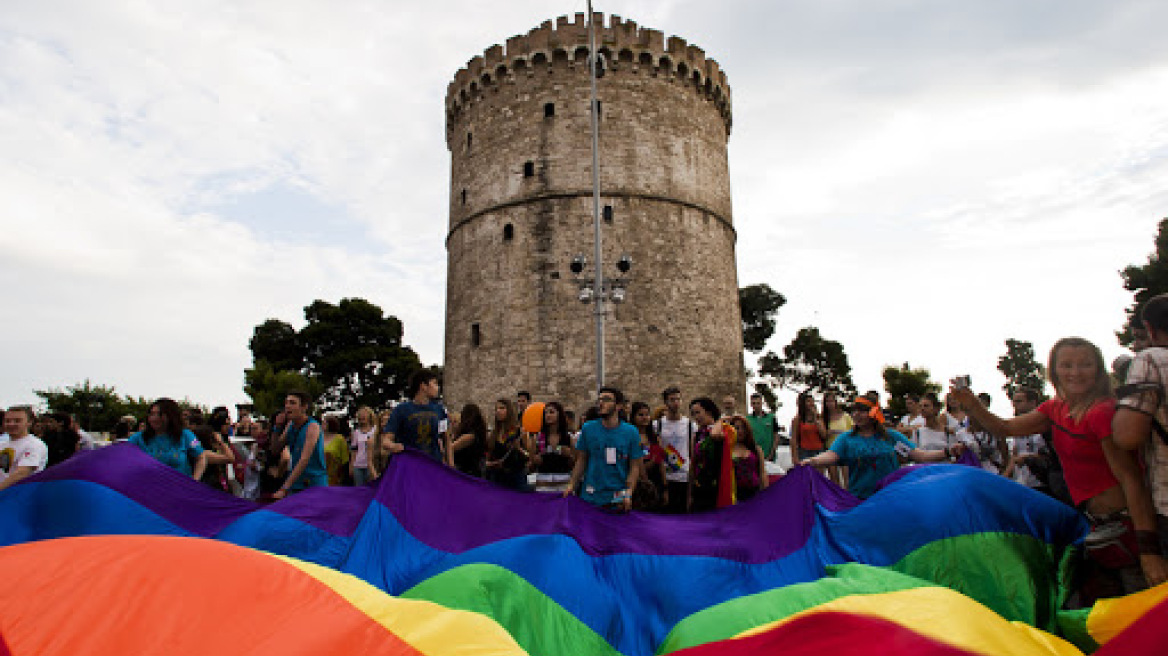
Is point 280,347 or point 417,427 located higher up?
point 280,347

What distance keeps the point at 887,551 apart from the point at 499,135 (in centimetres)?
2210

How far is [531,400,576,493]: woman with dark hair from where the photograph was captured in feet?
26.4

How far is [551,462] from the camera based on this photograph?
8.08 meters

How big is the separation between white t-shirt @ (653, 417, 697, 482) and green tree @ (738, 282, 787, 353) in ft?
129

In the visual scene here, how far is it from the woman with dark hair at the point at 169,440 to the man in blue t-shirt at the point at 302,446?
785 millimetres

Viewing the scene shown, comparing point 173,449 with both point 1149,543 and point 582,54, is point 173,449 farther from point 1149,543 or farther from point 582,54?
point 582,54

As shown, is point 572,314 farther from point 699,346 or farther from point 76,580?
point 76,580

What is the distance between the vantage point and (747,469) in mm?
6582

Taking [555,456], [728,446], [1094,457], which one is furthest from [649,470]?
[1094,457]

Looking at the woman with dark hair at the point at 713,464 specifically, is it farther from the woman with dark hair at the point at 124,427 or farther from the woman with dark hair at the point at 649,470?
the woman with dark hair at the point at 124,427

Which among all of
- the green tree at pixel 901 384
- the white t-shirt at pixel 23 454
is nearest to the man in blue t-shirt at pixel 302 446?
the white t-shirt at pixel 23 454

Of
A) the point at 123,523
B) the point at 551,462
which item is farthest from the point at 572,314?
the point at 123,523

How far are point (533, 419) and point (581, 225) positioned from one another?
49.7ft

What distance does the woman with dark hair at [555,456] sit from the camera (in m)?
8.05
